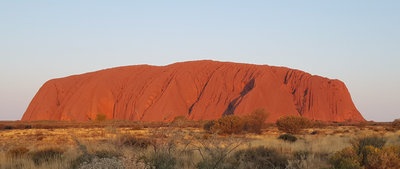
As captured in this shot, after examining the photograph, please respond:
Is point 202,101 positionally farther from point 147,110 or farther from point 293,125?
point 293,125

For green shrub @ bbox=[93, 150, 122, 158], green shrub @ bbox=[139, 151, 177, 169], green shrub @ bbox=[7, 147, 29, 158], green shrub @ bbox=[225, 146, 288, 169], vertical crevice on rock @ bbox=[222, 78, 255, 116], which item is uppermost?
vertical crevice on rock @ bbox=[222, 78, 255, 116]

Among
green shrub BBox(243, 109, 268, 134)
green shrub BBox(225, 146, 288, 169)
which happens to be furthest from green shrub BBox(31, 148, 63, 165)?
green shrub BBox(243, 109, 268, 134)

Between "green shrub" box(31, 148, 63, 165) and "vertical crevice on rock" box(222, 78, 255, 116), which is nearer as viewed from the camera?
"green shrub" box(31, 148, 63, 165)

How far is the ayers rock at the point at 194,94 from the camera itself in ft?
271

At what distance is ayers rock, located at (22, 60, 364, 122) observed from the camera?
8269 centimetres

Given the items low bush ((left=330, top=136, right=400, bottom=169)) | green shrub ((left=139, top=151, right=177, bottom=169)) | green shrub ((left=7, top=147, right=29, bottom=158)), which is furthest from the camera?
green shrub ((left=7, top=147, right=29, bottom=158))

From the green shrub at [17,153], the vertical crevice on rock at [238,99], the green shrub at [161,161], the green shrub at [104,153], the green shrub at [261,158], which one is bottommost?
the green shrub at [17,153]

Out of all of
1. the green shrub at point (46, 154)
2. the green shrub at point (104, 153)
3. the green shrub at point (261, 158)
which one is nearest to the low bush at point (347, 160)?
the green shrub at point (261, 158)

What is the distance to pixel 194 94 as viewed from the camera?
8956 cm

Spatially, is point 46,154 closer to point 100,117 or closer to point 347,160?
point 347,160

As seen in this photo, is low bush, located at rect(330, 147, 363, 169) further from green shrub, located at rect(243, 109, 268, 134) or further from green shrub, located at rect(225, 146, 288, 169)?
green shrub, located at rect(243, 109, 268, 134)

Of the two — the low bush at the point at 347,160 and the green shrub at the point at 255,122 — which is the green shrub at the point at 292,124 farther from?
the low bush at the point at 347,160

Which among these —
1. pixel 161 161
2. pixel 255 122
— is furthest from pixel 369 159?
pixel 255 122

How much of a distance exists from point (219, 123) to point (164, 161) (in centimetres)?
2551
